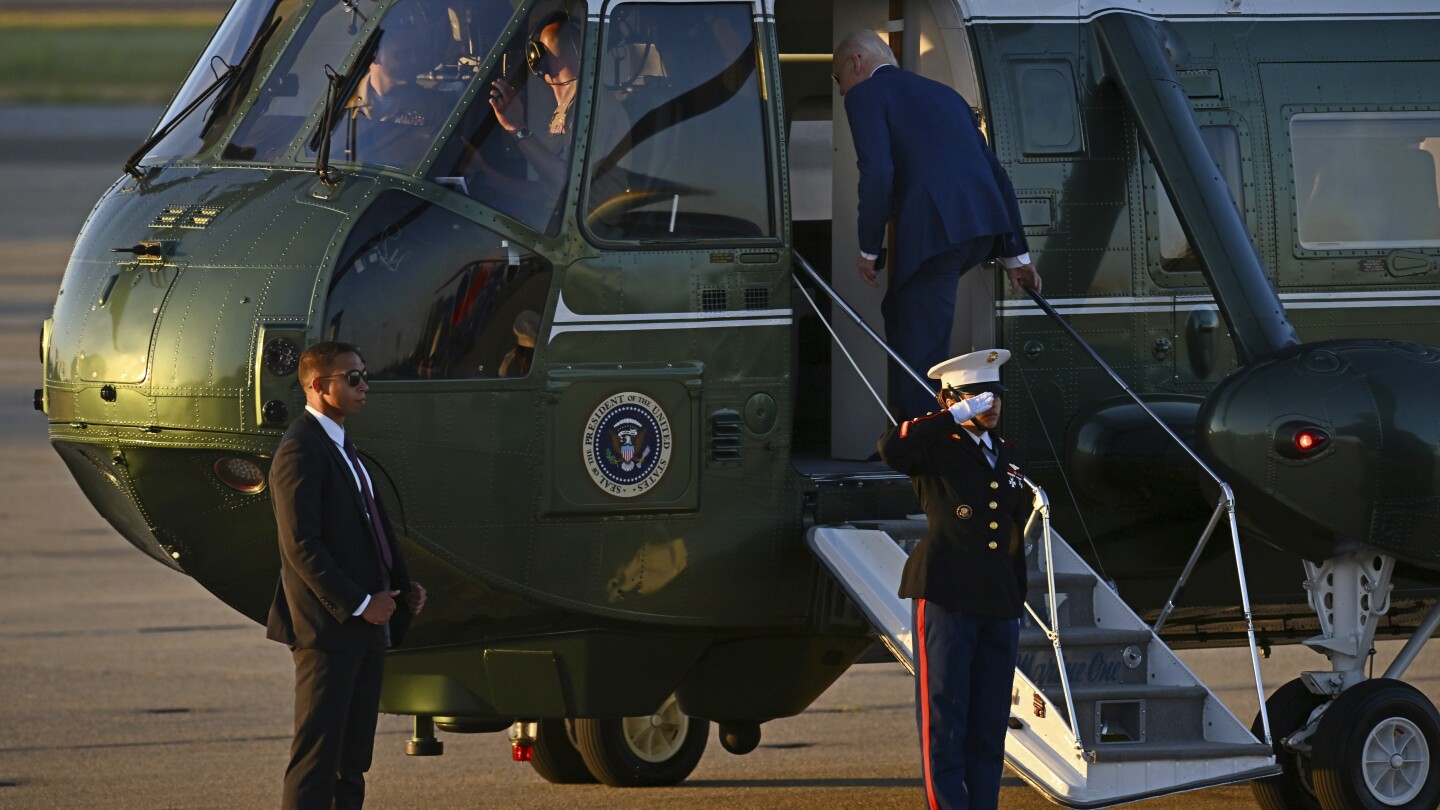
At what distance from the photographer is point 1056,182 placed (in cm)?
859

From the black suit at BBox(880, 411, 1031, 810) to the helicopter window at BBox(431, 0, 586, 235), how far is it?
1.54 meters

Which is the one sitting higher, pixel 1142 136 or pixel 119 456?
pixel 1142 136

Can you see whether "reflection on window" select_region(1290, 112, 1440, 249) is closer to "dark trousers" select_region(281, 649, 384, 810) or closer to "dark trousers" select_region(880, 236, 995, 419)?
"dark trousers" select_region(880, 236, 995, 419)

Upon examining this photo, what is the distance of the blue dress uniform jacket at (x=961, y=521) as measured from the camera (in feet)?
23.5

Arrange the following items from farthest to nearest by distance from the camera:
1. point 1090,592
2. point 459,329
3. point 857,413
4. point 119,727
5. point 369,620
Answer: point 119,727, point 857,413, point 1090,592, point 459,329, point 369,620

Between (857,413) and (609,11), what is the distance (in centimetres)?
204

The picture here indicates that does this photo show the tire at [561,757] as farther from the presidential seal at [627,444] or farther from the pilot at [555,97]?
the pilot at [555,97]

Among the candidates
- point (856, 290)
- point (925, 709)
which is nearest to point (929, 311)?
point (856, 290)

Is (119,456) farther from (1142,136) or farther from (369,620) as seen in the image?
(1142,136)

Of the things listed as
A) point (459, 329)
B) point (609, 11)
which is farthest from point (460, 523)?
point (609, 11)

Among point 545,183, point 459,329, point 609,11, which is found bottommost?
point 459,329

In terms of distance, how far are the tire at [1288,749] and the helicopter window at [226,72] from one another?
4590mm

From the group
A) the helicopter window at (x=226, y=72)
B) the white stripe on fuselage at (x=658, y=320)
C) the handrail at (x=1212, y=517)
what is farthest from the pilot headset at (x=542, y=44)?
the handrail at (x=1212, y=517)

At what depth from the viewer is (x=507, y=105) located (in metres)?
7.75
